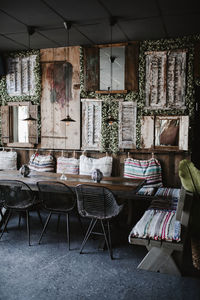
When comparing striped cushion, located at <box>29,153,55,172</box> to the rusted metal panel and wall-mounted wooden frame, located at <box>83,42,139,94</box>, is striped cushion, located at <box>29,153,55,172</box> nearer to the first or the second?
the rusted metal panel

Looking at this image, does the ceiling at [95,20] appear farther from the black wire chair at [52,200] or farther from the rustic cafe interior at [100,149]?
the black wire chair at [52,200]

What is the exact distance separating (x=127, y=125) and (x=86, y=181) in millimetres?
1644

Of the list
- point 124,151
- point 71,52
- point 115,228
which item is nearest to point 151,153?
point 124,151

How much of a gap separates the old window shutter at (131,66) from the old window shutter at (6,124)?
2.79 meters

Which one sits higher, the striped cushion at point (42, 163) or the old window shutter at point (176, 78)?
the old window shutter at point (176, 78)

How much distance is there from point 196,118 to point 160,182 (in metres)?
1.38

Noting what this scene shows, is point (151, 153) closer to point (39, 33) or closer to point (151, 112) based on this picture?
point (151, 112)

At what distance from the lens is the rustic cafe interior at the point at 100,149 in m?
3.04

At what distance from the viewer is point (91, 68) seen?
5.43 metres

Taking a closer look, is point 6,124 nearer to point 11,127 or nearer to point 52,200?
point 11,127

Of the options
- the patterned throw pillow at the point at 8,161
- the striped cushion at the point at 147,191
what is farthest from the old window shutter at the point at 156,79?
the patterned throw pillow at the point at 8,161

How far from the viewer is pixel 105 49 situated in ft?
17.5

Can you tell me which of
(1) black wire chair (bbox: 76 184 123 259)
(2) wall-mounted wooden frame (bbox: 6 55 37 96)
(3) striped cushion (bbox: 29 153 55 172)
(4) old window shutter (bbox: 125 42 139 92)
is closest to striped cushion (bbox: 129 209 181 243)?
(1) black wire chair (bbox: 76 184 123 259)

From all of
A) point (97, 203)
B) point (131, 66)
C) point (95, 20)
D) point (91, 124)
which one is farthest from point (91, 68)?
point (97, 203)
